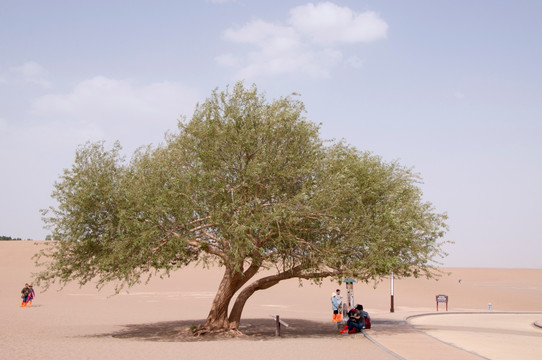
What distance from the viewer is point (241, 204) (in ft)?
70.7

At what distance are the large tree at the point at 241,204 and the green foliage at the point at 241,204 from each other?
0.05 m

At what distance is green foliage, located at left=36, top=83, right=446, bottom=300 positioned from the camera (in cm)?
2147

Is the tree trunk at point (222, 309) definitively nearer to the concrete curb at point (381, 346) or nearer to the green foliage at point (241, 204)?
the green foliage at point (241, 204)

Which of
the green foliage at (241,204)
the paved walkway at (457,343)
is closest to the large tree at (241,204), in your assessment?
the green foliage at (241,204)

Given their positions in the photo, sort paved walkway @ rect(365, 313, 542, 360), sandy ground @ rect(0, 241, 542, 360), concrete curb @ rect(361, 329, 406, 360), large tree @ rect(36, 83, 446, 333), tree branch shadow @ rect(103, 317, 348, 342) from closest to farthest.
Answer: concrete curb @ rect(361, 329, 406, 360), paved walkway @ rect(365, 313, 542, 360), sandy ground @ rect(0, 241, 542, 360), large tree @ rect(36, 83, 446, 333), tree branch shadow @ rect(103, 317, 348, 342)

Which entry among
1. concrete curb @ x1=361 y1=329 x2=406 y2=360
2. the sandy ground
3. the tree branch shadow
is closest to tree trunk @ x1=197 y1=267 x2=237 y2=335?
the tree branch shadow

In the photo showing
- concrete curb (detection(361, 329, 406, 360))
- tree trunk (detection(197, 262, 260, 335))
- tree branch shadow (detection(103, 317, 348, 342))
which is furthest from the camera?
tree trunk (detection(197, 262, 260, 335))

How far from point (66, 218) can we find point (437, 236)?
657 inches

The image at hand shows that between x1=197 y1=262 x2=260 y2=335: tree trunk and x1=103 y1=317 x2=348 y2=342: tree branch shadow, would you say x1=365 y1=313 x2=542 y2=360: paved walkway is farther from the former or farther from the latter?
x1=197 y1=262 x2=260 y2=335: tree trunk

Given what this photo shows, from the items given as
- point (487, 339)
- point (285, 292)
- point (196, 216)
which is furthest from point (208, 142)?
point (285, 292)

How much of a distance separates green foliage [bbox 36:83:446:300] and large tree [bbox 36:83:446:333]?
5 centimetres

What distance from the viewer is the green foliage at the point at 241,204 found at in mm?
21469

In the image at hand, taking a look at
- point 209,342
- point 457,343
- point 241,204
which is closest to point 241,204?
point 241,204

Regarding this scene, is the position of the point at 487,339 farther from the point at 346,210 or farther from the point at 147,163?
the point at 147,163
